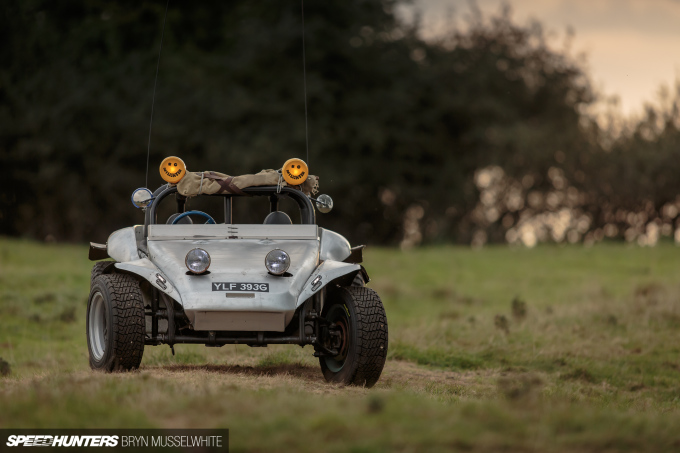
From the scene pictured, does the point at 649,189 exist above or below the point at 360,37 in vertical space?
below

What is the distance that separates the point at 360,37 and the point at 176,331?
29455mm

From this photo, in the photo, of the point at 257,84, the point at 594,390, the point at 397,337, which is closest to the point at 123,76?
the point at 257,84

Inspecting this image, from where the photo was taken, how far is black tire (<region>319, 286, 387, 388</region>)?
891 centimetres

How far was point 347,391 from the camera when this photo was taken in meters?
8.62

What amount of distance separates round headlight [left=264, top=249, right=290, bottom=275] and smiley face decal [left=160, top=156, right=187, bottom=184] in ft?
5.68

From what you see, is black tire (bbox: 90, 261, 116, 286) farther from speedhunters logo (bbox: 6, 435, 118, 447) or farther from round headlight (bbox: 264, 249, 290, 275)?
speedhunters logo (bbox: 6, 435, 118, 447)

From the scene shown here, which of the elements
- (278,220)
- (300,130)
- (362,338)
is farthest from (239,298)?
(300,130)

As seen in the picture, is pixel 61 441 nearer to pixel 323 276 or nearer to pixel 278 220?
pixel 323 276

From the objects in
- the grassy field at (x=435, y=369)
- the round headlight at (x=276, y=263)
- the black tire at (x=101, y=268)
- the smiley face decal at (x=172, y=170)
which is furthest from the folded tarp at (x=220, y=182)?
the grassy field at (x=435, y=369)

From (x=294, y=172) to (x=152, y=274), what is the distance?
1.89m

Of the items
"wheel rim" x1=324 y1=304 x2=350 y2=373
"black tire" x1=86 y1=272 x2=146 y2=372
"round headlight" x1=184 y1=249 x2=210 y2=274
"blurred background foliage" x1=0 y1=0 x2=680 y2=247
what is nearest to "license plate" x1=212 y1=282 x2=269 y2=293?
"round headlight" x1=184 y1=249 x2=210 y2=274

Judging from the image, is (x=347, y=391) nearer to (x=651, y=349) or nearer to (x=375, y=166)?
(x=651, y=349)

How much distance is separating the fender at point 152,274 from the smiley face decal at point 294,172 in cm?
162

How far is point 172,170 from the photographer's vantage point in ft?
33.5
